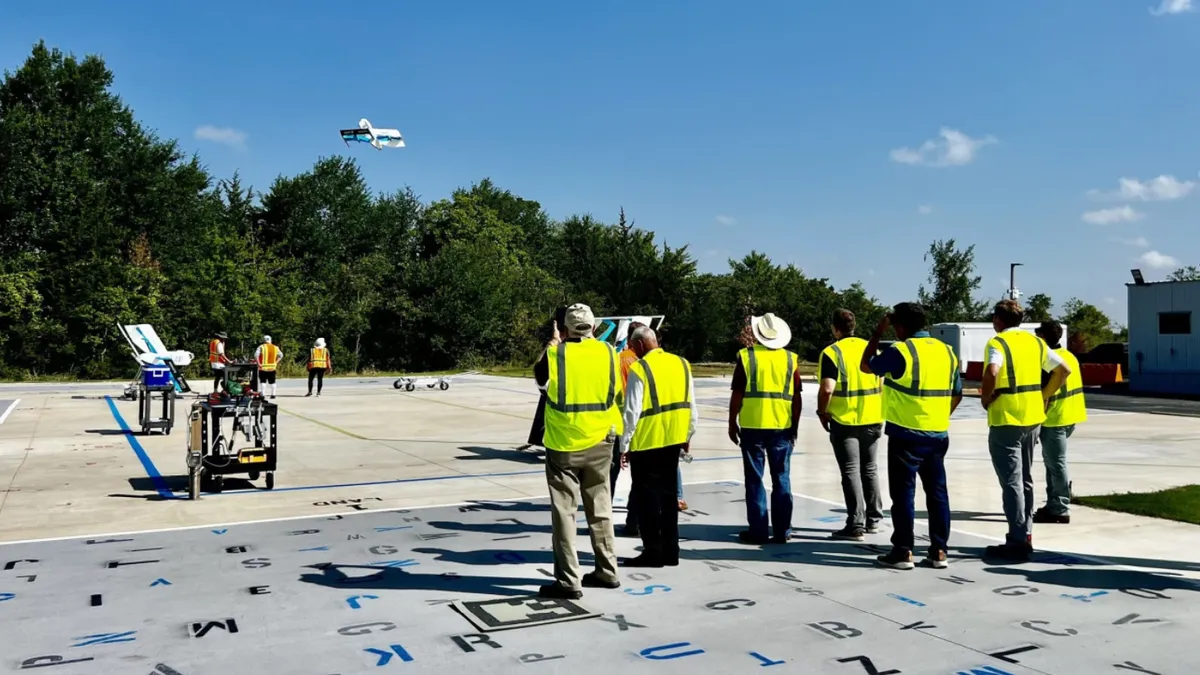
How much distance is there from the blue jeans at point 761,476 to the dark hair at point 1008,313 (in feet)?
6.18

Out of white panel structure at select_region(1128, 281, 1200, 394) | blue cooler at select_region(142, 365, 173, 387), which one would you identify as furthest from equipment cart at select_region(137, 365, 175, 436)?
white panel structure at select_region(1128, 281, 1200, 394)

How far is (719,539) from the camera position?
26.0 feet

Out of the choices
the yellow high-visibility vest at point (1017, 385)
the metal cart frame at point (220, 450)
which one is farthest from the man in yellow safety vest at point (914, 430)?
the metal cart frame at point (220, 450)

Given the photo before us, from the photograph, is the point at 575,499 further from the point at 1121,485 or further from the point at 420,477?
the point at 1121,485

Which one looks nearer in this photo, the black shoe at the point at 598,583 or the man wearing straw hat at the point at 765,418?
the black shoe at the point at 598,583

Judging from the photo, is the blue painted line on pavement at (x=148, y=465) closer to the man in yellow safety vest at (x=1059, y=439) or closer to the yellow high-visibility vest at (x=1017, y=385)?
the yellow high-visibility vest at (x=1017, y=385)

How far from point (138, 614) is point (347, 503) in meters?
4.09

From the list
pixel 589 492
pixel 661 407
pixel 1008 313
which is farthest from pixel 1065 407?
pixel 589 492

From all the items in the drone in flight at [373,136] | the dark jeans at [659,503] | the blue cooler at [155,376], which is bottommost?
the dark jeans at [659,503]

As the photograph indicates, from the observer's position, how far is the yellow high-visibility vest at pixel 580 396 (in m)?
6.31

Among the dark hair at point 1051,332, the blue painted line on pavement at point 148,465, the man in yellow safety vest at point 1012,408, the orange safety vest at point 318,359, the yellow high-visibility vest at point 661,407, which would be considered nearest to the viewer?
the yellow high-visibility vest at point 661,407

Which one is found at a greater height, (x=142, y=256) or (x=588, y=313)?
(x=142, y=256)

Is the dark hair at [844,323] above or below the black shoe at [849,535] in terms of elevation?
above

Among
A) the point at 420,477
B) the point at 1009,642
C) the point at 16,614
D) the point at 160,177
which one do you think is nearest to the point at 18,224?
the point at 160,177
